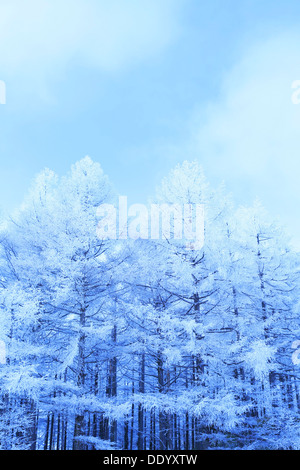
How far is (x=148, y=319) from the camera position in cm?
962

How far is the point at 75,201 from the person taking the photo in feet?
34.1

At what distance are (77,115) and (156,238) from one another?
142 meters

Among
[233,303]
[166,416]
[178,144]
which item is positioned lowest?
[166,416]

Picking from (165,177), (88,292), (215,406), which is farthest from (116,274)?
(215,406)

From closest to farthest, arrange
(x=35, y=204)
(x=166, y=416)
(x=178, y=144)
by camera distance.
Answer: (x=166, y=416) < (x=35, y=204) < (x=178, y=144)

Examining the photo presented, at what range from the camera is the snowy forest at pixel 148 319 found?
865 centimetres

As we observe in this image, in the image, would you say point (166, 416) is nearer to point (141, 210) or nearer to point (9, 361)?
point (9, 361)

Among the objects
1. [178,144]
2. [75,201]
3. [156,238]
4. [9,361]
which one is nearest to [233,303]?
[156,238]

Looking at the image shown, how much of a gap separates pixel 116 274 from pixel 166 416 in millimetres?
4373

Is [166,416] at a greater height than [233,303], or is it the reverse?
[233,303]

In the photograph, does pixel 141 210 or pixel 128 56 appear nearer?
pixel 141 210

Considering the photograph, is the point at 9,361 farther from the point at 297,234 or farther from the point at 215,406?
the point at 297,234

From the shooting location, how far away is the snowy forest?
8648 millimetres

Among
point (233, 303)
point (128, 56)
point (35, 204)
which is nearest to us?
point (233, 303)
